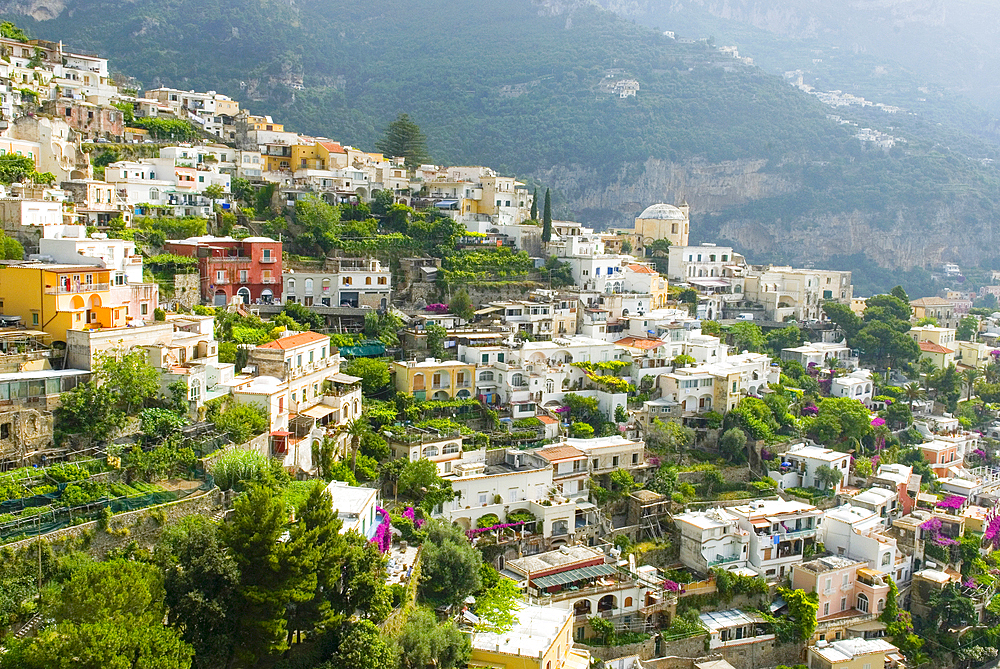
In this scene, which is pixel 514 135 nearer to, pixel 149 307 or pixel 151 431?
pixel 149 307

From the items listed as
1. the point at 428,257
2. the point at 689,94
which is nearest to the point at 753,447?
the point at 428,257

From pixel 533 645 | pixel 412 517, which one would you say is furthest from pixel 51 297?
pixel 533 645

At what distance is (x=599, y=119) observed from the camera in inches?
3750

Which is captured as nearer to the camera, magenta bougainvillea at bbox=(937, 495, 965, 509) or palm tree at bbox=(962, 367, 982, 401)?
magenta bougainvillea at bbox=(937, 495, 965, 509)

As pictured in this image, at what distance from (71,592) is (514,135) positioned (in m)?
80.1

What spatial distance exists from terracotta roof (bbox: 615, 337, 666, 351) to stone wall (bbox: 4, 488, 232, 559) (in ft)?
72.8

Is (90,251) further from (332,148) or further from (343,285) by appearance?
(332,148)

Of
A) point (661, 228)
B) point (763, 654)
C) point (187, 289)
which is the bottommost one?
point (763, 654)

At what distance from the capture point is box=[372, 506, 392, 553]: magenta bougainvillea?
2180 centimetres

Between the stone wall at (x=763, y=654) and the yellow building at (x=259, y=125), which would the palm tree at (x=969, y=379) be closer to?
the stone wall at (x=763, y=654)

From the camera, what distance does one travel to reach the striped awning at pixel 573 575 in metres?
24.9

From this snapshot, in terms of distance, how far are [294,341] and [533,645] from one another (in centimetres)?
1282

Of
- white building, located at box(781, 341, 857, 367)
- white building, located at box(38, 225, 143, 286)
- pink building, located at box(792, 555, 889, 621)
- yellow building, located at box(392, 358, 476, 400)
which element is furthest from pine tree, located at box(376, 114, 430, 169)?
pink building, located at box(792, 555, 889, 621)

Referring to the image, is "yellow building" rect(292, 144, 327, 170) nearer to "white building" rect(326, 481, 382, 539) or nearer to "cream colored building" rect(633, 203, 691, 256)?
"cream colored building" rect(633, 203, 691, 256)
